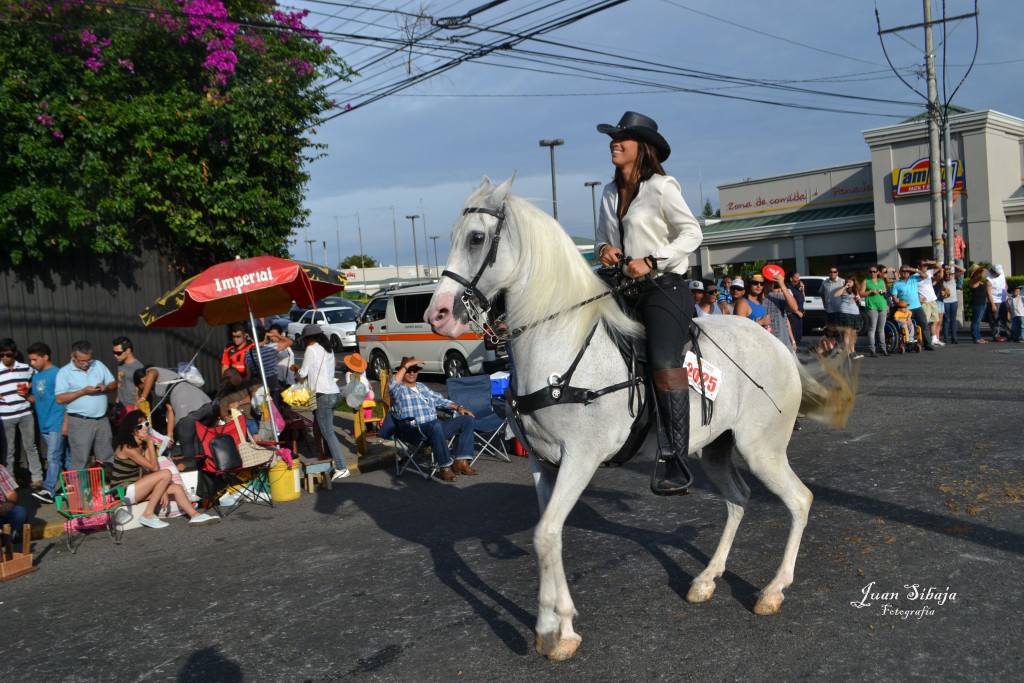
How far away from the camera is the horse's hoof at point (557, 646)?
13.4 feet

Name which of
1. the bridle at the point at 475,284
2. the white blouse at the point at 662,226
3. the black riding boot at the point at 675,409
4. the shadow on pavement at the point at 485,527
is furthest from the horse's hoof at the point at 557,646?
the white blouse at the point at 662,226

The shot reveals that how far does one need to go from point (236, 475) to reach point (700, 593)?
5963mm

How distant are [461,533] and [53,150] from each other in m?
7.71

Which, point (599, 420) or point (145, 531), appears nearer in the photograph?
point (599, 420)

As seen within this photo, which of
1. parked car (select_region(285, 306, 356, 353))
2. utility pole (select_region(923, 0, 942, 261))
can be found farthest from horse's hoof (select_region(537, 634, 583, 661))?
parked car (select_region(285, 306, 356, 353))

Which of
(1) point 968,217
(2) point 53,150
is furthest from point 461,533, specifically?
(1) point 968,217

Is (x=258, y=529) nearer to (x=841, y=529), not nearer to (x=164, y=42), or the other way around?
(x=841, y=529)

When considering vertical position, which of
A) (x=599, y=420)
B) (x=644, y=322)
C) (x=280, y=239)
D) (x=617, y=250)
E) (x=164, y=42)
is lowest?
(x=599, y=420)

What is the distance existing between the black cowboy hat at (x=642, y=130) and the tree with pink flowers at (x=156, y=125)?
27.6 feet

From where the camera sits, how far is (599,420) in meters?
4.23

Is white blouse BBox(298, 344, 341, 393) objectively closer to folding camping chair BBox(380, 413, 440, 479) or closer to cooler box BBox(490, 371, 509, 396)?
folding camping chair BBox(380, 413, 440, 479)

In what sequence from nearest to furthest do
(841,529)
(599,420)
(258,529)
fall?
(599,420), (841,529), (258,529)

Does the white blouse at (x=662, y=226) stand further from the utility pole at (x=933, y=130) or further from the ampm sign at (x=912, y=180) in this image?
the ampm sign at (x=912, y=180)

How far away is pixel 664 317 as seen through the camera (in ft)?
14.6
